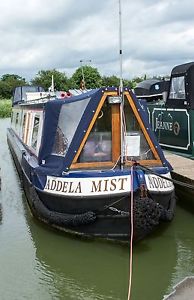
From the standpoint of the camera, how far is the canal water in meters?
5.53

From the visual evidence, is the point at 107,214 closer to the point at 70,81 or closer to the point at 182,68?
the point at 182,68

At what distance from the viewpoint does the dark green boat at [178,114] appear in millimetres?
A: 10203

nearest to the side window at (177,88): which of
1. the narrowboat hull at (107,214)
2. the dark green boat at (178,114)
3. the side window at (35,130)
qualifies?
the dark green boat at (178,114)

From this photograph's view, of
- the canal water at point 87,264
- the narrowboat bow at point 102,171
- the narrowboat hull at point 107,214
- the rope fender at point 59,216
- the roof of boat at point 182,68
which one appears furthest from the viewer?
the roof of boat at point 182,68

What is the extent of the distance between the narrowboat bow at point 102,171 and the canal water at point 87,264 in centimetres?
28

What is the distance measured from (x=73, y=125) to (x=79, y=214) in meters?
1.49

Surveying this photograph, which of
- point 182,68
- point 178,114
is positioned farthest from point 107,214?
point 182,68

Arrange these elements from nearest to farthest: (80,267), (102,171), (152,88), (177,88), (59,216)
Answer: (80,267) → (102,171) → (59,216) → (177,88) → (152,88)

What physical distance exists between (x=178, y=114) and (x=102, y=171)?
4306 mm

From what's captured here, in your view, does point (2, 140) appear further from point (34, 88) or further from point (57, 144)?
point (57, 144)

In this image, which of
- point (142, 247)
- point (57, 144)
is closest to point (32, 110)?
point (57, 144)

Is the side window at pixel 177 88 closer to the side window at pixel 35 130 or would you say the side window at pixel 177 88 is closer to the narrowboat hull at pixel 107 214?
the side window at pixel 35 130

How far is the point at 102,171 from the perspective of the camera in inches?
269

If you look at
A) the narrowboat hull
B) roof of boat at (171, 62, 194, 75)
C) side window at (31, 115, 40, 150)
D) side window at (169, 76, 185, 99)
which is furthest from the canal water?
roof of boat at (171, 62, 194, 75)
